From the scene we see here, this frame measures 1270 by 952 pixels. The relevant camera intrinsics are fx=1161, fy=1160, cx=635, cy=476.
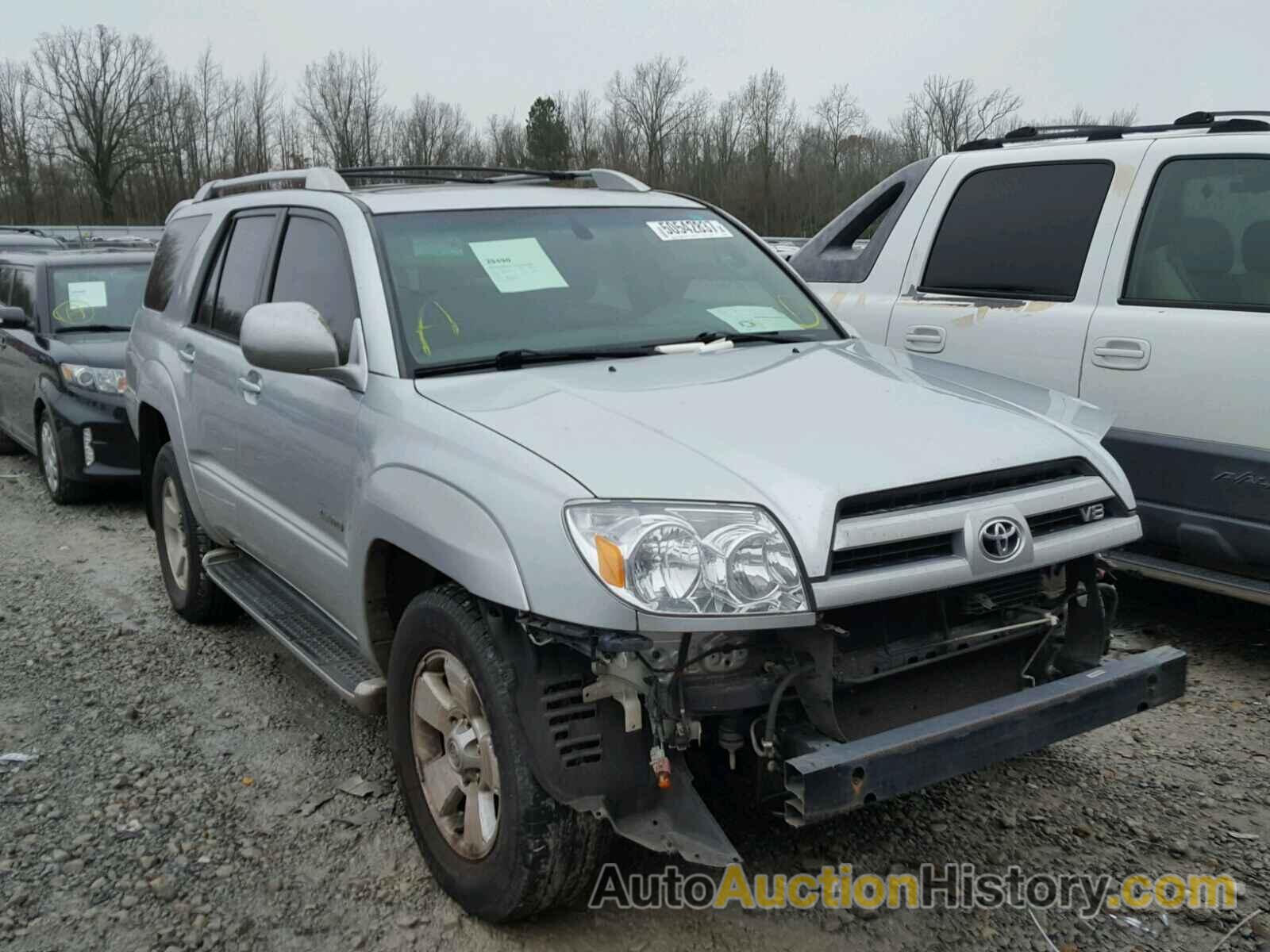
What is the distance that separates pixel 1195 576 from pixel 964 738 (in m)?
2.26

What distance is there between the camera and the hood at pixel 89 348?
7.77 metres

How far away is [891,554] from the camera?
8.48 feet

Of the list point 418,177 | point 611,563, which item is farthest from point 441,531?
point 418,177

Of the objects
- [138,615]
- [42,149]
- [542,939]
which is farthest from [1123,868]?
[42,149]

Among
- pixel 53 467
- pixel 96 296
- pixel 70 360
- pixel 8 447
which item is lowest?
pixel 8 447

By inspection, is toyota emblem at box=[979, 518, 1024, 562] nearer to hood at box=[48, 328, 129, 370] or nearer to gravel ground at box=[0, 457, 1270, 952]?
gravel ground at box=[0, 457, 1270, 952]

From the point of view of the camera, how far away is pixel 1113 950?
283 centimetres

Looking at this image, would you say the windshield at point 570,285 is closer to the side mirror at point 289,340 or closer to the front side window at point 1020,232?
the side mirror at point 289,340

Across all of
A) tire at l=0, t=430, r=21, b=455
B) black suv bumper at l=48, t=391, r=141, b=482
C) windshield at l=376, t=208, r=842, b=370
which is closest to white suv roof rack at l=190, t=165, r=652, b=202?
windshield at l=376, t=208, r=842, b=370

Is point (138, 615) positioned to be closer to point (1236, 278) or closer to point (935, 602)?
point (935, 602)

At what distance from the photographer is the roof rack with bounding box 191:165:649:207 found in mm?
4086

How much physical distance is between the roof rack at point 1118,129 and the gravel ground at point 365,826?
81.7 inches

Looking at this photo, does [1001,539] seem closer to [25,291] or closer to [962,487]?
[962,487]

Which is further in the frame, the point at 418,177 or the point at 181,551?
the point at 181,551
